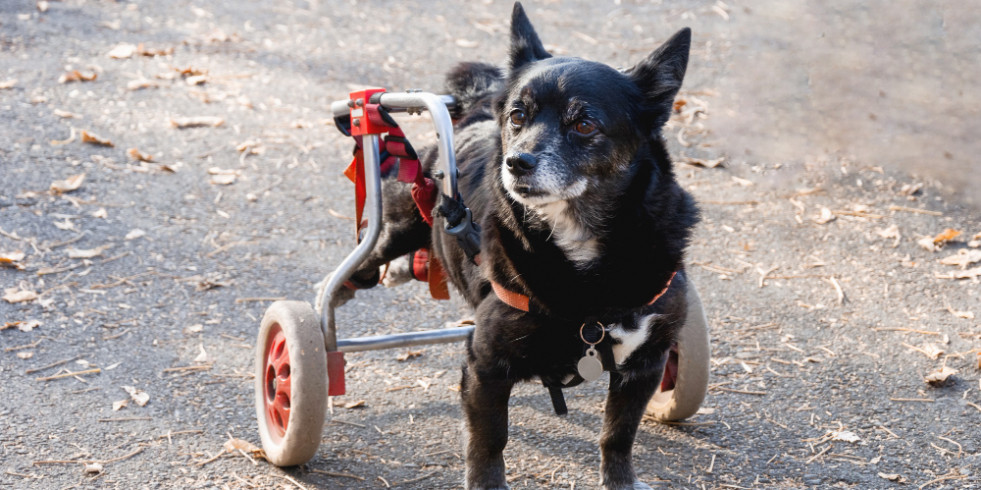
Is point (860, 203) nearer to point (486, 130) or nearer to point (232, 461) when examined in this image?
point (486, 130)

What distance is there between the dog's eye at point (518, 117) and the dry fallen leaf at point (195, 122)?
4722 millimetres

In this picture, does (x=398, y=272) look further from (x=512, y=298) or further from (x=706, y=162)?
(x=706, y=162)

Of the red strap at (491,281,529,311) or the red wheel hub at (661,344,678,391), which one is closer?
the red strap at (491,281,529,311)

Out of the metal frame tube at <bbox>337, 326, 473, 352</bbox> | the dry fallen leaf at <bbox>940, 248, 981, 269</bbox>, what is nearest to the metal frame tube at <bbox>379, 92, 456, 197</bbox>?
the metal frame tube at <bbox>337, 326, 473, 352</bbox>

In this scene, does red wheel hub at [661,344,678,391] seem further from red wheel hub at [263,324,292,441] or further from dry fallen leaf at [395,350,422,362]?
red wheel hub at [263,324,292,441]

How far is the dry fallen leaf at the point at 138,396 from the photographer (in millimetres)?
3820

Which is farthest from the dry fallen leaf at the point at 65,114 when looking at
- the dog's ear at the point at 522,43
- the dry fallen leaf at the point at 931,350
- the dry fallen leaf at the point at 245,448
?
the dry fallen leaf at the point at 931,350

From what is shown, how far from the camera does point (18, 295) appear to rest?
4.63 metres

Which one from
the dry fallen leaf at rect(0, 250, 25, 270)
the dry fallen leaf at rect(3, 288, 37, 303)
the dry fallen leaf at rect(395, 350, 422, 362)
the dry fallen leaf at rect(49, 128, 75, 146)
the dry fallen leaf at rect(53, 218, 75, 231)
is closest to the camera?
the dry fallen leaf at rect(395, 350, 422, 362)

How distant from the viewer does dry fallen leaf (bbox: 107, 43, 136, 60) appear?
8375 mm

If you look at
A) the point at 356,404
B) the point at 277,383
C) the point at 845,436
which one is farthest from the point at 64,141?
the point at 845,436

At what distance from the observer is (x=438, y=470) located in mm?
3418

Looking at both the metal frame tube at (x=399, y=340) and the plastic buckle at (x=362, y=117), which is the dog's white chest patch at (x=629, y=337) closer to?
the metal frame tube at (x=399, y=340)

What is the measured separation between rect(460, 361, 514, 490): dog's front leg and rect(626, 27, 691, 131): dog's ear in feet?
3.25
